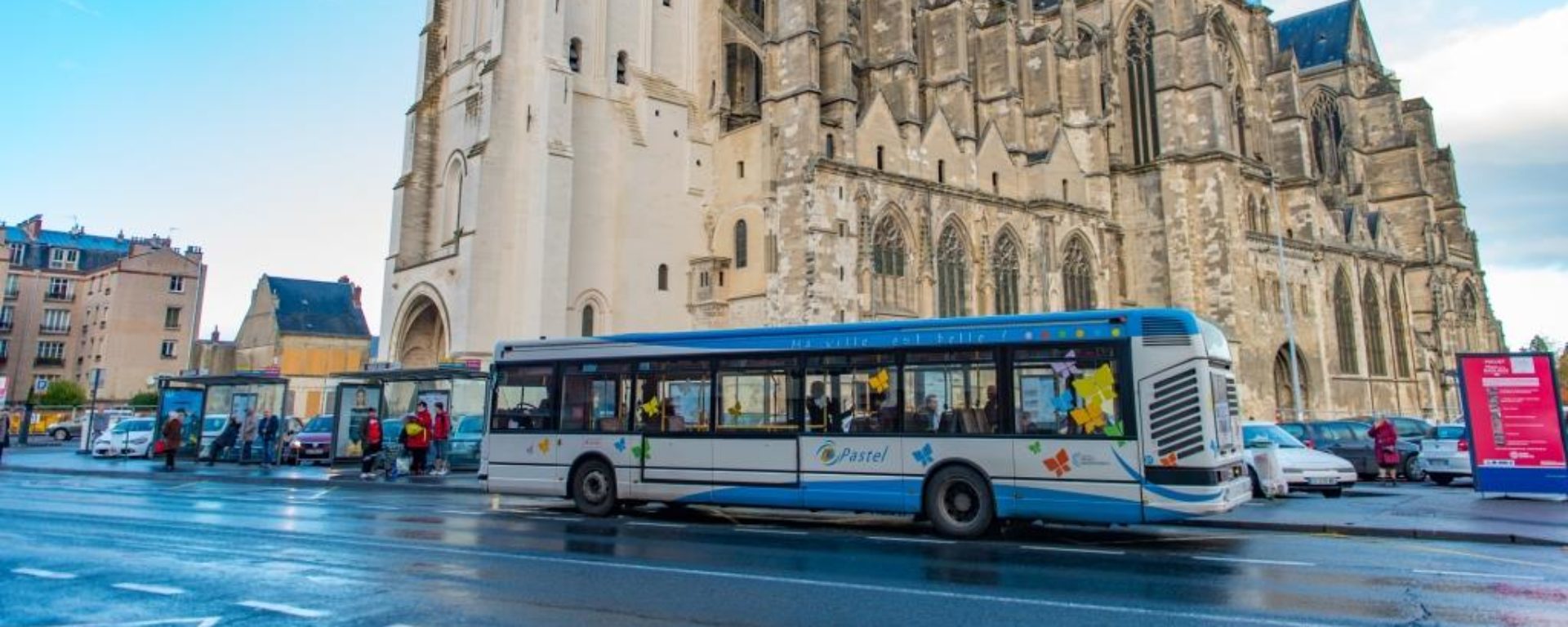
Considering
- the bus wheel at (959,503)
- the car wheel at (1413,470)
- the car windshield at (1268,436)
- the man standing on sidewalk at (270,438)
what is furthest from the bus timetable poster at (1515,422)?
the man standing on sidewalk at (270,438)

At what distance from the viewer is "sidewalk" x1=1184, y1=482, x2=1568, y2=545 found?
10.4 meters

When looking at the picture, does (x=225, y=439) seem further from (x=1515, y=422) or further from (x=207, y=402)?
(x=1515, y=422)

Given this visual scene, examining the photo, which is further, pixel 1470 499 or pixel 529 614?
Answer: pixel 1470 499

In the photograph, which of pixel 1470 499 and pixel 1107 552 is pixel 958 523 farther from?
pixel 1470 499

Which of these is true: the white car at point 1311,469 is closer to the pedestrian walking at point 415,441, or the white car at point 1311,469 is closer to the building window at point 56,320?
the pedestrian walking at point 415,441

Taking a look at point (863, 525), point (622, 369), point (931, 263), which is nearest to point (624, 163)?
point (931, 263)

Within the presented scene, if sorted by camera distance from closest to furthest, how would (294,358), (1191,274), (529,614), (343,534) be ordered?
(529,614), (343,534), (1191,274), (294,358)

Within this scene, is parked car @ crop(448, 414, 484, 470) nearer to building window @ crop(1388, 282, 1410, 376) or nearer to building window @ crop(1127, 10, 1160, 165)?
building window @ crop(1127, 10, 1160, 165)

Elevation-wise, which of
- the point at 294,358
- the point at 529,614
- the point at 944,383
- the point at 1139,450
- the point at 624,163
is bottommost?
the point at 529,614

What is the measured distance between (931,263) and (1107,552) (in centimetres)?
2149

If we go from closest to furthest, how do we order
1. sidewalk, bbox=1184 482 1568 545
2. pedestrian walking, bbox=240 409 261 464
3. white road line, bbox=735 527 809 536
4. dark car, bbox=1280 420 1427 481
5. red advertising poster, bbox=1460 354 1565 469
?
1. sidewalk, bbox=1184 482 1568 545
2. white road line, bbox=735 527 809 536
3. red advertising poster, bbox=1460 354 1565 469
4. dark car, bbox=1280 420 1427 481
5. pedestrian walking, bbox=240 409 261 464

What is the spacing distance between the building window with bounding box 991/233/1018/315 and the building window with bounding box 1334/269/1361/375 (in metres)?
18.3

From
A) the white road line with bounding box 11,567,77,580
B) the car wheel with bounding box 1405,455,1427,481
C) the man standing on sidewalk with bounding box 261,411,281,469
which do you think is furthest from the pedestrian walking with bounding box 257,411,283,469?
the car wheel with bounding box 1405,455,1427,481

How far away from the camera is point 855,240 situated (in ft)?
92.2
